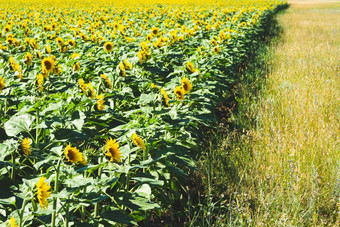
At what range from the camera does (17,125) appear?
181 cm

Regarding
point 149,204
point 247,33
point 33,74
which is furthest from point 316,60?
point 149,204

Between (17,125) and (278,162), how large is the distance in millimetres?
2156

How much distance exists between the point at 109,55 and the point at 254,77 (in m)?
2.94

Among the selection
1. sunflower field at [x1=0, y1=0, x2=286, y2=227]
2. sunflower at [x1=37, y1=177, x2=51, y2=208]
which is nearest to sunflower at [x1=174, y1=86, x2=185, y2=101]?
sunflower field at [x1=0, y1=0, x2=286, y2=227]

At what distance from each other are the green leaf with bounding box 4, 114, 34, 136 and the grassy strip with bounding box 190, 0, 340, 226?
1180 millimetres

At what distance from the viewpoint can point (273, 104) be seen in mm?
4512

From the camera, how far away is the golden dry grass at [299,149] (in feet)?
8.10

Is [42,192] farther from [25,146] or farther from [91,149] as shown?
[91,149]

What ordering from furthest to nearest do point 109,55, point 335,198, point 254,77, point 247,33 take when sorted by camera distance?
point 247,33
point 254,77
point 109,55
point 335,198

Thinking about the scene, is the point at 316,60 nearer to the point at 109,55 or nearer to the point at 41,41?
the point at 109,55

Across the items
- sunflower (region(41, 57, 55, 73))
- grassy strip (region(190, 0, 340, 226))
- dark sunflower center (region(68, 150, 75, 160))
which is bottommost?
grassy strip (region(190, 0, 340, 226))

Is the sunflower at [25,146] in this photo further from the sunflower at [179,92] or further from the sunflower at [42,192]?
the sunflower at [179,92]

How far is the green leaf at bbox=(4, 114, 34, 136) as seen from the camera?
1.77 metres

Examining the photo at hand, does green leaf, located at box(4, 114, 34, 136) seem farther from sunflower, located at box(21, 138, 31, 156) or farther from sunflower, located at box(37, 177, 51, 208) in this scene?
sunflower, located at box(37, 177, 51, 208)
